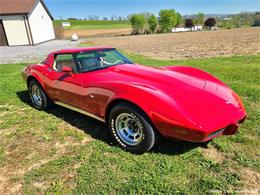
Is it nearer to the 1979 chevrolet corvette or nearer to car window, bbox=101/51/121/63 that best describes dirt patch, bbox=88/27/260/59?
car window, bbox=101/51/121/63

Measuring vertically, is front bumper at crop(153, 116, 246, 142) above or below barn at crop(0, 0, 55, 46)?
below

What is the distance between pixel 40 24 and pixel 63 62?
2433 centimetres

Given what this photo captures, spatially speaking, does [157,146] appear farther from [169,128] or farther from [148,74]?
[148,74]

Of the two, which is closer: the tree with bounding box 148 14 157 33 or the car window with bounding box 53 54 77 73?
the car window with bounding box 53 54 77 73

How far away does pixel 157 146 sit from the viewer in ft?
9.98

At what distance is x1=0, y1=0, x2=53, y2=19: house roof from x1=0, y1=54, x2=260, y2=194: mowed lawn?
21.6m

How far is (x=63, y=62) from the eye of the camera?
4035mm

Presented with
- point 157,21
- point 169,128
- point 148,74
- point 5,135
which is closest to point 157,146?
point 169,128

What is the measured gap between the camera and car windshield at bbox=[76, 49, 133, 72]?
11.9 feet

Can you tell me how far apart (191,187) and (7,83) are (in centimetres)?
662

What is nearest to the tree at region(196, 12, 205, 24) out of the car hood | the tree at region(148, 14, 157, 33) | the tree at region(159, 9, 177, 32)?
the tree at region(159, 9, 177, 32)

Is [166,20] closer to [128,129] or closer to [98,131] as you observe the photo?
[98,131]

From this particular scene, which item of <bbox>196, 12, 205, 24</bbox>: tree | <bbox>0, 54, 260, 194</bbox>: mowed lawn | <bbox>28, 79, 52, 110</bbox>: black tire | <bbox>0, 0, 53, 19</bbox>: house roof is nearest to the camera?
<bbox>0, 54, 260, 194</bbox>: mowed lawn

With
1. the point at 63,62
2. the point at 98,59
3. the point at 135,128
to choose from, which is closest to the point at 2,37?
the point at 63,62
